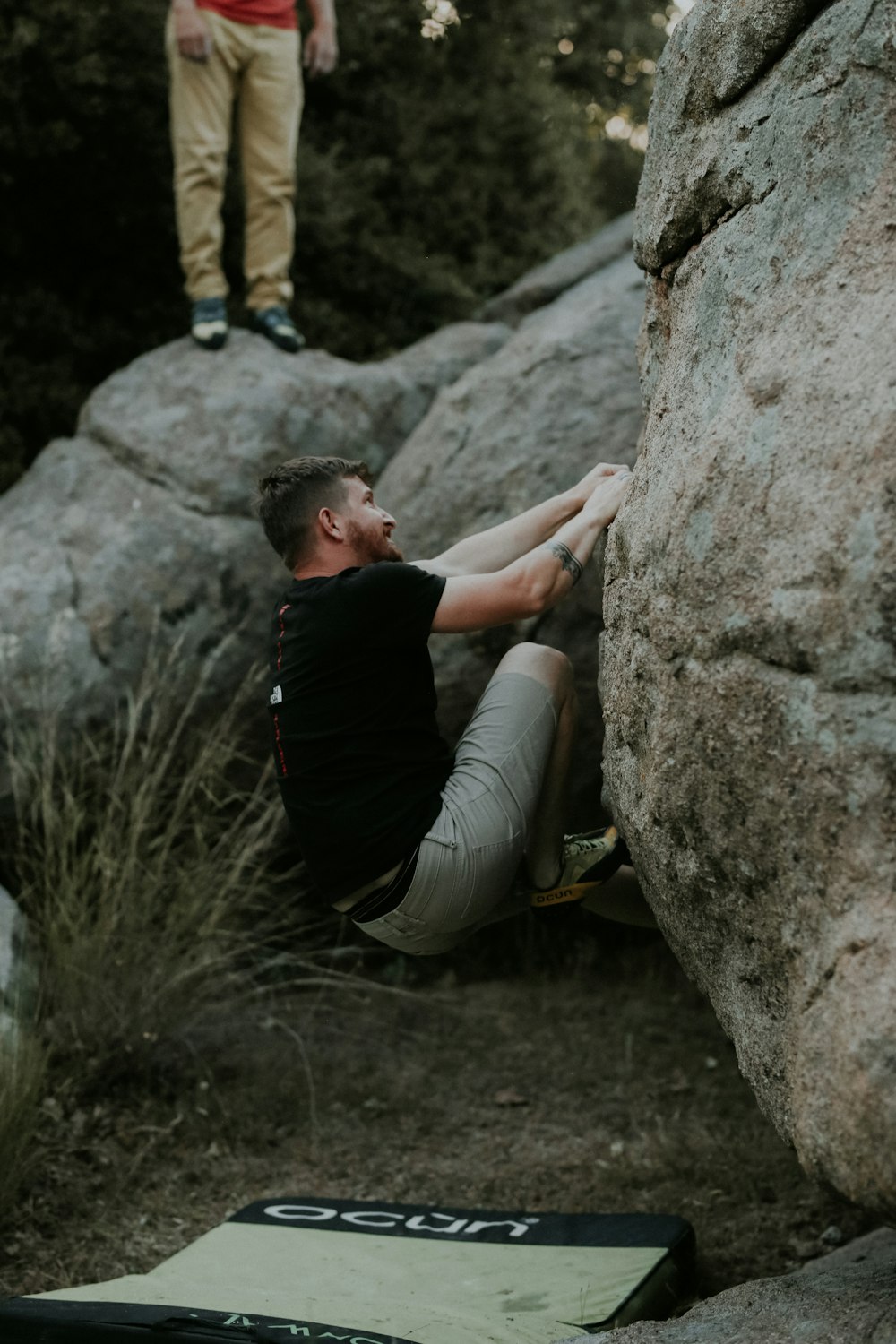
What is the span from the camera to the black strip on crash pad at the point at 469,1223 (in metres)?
3.79

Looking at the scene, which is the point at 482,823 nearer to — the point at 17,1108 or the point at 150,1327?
the point at 150,1327

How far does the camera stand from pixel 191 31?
605 cm

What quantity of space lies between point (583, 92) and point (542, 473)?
623cm

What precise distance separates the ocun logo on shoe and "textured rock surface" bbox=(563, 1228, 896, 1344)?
3.67ft

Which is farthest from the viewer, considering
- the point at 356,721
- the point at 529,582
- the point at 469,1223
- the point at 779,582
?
the point at 469,1223

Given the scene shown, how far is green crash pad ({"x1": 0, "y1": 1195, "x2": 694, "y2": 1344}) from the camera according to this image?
3.17 m

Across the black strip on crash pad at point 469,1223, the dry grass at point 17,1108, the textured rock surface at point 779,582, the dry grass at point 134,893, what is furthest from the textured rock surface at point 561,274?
the black strip on crash pad at point 469,1223

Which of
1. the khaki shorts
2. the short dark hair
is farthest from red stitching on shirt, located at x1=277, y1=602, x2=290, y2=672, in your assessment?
the khaki shorts

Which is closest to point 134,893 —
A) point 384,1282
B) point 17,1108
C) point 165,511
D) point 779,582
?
point 17,1108

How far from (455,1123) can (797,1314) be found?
93.0 inches

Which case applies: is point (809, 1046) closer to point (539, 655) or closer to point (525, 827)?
point (525, 827)

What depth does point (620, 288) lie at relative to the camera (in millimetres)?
5820

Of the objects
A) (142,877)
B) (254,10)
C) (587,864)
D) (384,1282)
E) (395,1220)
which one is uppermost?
(254,10)

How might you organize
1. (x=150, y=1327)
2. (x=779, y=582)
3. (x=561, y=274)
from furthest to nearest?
(x=561, y=274) < (x=150, y=1327) < (x=779, y=582)
